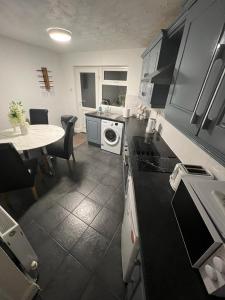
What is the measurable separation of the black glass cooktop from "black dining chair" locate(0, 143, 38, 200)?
135 centimetres

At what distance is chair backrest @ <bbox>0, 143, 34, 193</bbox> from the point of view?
130cm

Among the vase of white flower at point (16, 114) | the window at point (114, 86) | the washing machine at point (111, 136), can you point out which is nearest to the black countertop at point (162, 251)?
the washing machine at point (111, 136)

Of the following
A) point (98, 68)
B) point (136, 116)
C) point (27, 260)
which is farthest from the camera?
point (98, 68)

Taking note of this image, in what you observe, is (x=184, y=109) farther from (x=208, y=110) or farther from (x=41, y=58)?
(x=41, y=58)

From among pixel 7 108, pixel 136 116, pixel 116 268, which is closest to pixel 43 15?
pixel 7 108

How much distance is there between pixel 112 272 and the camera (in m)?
1.18

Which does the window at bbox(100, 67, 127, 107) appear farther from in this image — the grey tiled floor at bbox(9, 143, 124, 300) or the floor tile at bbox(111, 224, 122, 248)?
the floor tile at bbox(111, 224, 122, 248)

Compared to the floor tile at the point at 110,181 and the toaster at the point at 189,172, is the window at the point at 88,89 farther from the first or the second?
the toaster at the point at 189,172

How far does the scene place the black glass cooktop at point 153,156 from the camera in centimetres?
124

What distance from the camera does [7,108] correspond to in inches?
110

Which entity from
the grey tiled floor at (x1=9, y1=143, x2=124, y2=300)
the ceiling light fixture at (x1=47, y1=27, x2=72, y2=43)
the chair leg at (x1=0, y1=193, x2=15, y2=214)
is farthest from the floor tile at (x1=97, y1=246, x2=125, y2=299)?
the ceiling light fixture at (x1=47, y1=27, x2=72, y2=43)

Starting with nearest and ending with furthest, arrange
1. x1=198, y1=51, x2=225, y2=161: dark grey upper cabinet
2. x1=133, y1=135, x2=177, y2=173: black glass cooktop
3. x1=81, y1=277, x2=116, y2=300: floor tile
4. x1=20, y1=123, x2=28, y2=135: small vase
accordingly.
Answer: x1=198, y1=51, x2=225, y2=161: dark grey upper cabinet < x1=81, y1=277, x2=116, y2=300: floor tile < x1=133, y1=135, x2=177, y2=173: black glass cooktop < x1=20, y1=123, x2=28, y2=135: small vase

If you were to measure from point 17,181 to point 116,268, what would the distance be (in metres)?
1.47

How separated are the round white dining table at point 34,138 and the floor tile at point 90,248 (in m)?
1.35
